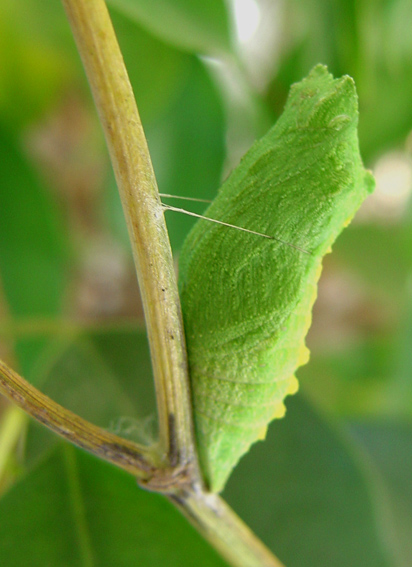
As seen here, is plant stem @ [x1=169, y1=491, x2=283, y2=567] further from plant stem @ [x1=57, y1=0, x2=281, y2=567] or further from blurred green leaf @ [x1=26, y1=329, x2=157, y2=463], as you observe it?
blurred green leaf @ [x1=26, y1=329, x2=157, y2=463]

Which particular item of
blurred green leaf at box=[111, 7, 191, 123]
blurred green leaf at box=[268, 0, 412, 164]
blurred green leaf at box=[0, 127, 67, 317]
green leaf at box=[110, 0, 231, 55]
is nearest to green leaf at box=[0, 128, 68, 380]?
blurred green leaf at box=[0, 127, 67, 317]

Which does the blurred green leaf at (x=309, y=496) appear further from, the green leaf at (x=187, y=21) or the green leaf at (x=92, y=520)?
the green leaf at (x=187, y=21)

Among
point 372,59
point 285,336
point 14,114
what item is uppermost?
point 372,59

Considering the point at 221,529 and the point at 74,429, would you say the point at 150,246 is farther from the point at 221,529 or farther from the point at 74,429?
the point at 221,529

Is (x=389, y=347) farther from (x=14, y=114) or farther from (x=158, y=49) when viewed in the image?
(x=14, y=114)

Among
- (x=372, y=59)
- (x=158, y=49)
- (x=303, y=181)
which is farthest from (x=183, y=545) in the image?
(x=372, y=59)

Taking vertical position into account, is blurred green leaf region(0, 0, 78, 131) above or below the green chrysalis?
above
